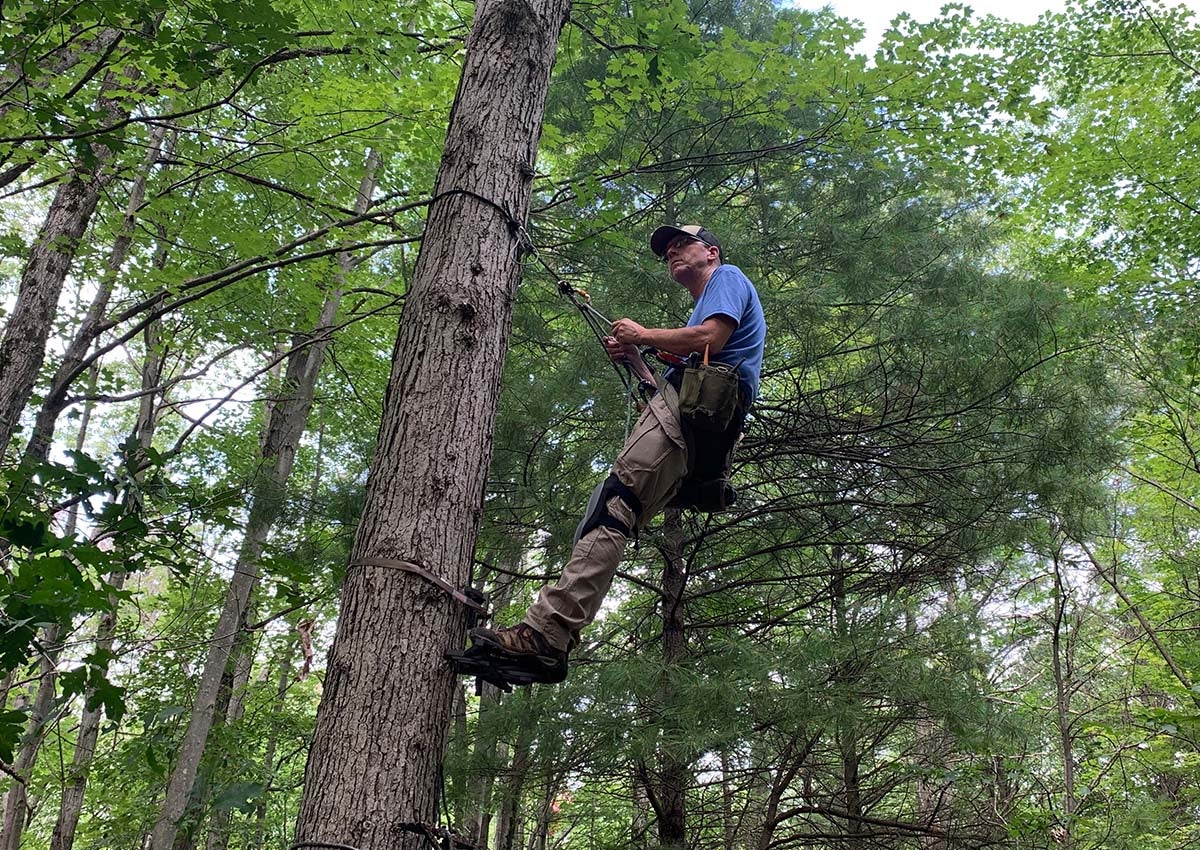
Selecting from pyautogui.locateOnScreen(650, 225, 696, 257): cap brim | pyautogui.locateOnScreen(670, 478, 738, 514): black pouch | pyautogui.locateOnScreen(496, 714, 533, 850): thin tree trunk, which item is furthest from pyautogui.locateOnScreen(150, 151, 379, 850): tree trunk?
pyautogui.locateOnScreen(670, 478, 738, 514): black pouch

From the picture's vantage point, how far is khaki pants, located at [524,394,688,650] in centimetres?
282

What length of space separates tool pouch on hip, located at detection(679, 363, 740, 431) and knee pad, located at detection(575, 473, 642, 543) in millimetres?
379

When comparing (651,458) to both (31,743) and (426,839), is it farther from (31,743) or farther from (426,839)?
(31,743)

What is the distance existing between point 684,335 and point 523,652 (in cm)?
140

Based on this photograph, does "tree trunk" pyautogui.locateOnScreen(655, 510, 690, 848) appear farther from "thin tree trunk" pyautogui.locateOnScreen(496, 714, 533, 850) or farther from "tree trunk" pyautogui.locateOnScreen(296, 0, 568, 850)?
"tree trunk" pyautogui.locateOnScreen(296, 0, 568, 850)

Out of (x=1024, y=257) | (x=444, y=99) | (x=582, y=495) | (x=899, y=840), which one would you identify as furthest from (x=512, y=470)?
(x=1024, y=257)

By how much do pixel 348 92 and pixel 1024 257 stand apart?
1217 centimetres

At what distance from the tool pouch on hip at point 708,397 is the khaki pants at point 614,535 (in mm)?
99

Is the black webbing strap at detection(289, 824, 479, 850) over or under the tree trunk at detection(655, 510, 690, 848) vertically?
under

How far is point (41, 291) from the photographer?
17.0 ft

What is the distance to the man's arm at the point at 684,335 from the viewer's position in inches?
127

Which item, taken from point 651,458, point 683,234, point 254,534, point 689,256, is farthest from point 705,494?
point 254,534

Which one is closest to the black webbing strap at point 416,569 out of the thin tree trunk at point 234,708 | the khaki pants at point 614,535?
the khaki pants at point 614,535

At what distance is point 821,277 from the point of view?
6.08 m
